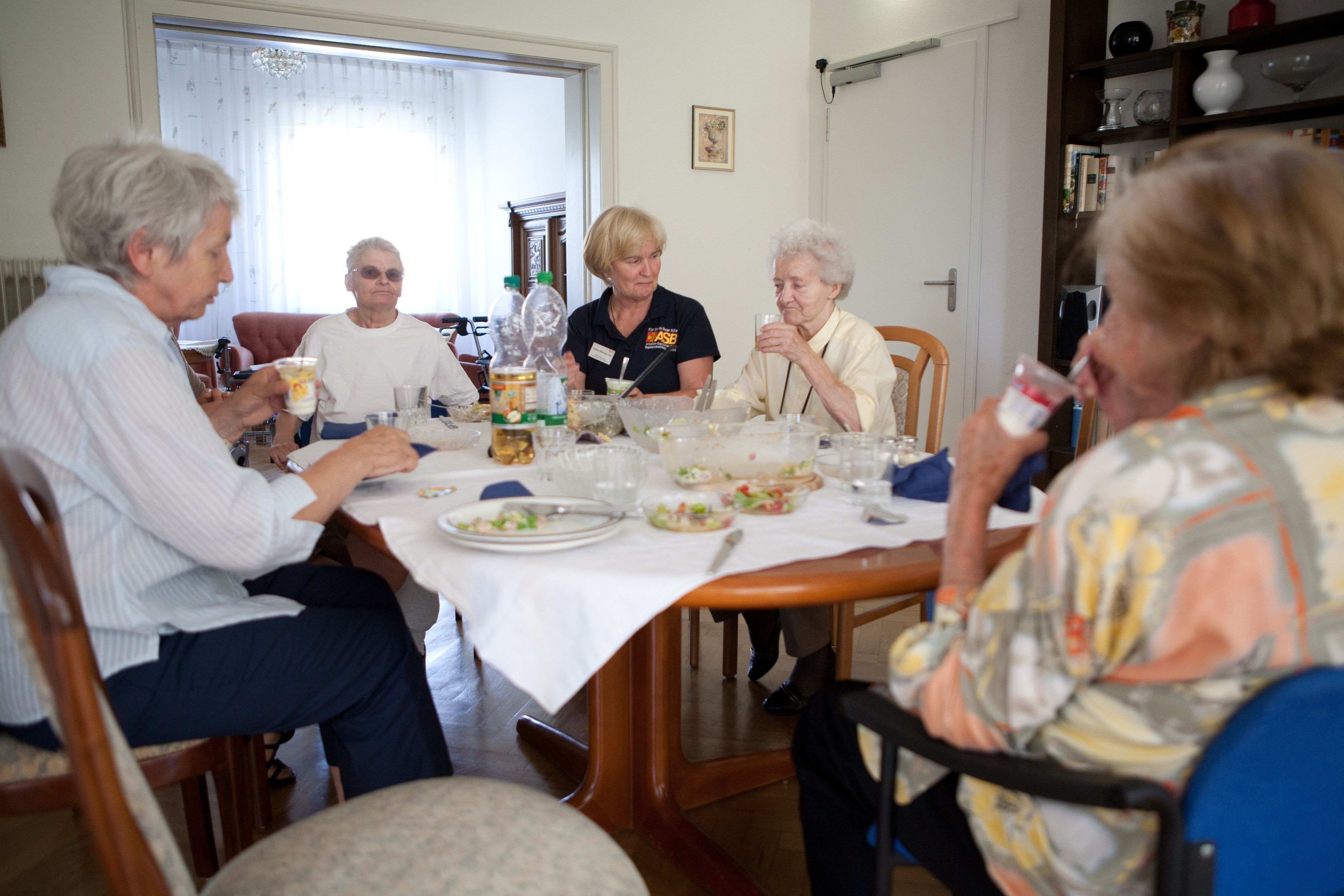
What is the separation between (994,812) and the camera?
0.90 metres

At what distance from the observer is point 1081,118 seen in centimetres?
389

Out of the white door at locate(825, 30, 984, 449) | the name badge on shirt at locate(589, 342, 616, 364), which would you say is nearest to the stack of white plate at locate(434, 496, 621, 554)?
the name badge on shirt at locate(589, 342, 616, 364)

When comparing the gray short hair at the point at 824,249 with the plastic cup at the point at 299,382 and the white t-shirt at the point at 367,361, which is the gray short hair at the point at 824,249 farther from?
the plastic cup at the point at 299,382

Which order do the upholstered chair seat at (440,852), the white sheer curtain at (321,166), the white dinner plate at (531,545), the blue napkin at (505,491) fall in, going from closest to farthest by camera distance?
the upholstered chair seat at (440,852), the white dinner plate at (531,545), the blue napkin at (505,491), the white sheer curtain at (321,166)

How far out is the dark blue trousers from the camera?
1266mm

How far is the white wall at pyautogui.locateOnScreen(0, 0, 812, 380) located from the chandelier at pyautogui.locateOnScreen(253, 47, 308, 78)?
Result: 3.61 meters

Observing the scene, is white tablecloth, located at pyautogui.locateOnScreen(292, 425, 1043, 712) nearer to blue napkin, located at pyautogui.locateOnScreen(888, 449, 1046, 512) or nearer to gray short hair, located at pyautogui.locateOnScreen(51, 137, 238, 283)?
blue napkin, located at pyautogui.locateOnScreen(888, 449, 1046, 512)

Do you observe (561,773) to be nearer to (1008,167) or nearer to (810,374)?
(810,374)

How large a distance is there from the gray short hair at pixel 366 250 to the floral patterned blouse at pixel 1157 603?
2767 mm

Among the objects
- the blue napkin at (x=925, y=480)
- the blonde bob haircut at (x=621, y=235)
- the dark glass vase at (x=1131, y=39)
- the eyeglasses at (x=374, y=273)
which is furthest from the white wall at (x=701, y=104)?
the blue napkin at (x=925, y=480)

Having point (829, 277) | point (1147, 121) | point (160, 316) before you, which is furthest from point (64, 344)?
point (1147, 121)

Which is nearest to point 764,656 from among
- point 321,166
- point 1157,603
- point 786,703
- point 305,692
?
point 786,703

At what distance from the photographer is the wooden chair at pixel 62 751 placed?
2.39ft

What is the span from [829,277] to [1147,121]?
6.45 feet
